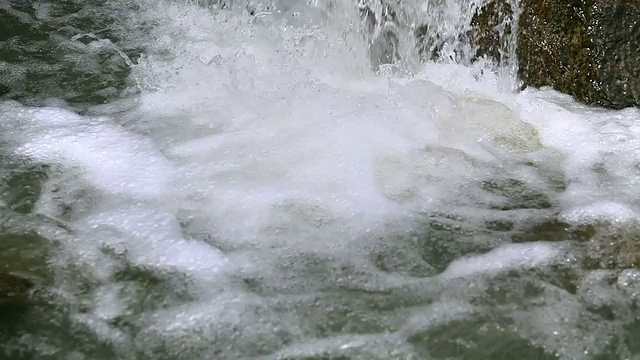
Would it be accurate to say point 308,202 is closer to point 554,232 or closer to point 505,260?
point 505,260

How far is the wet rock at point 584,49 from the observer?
3.88m

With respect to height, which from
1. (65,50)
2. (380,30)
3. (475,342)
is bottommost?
(475,342)

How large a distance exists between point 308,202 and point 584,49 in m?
1.83

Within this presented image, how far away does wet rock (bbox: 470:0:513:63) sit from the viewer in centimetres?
425

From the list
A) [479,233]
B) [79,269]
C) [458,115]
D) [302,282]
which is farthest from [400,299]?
[458,115]

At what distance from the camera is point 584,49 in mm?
4008

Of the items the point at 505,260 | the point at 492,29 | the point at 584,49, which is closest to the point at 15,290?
the point at 505,260

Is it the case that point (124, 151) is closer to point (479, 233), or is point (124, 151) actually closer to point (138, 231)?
point (138, 231)

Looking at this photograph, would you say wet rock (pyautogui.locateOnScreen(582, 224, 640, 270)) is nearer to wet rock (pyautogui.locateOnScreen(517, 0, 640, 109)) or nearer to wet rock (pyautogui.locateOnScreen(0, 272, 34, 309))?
wet rock (pyautogui.locateOnScreen(517, 0, 640, 109))

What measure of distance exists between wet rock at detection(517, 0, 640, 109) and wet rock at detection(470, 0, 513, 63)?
0.09m

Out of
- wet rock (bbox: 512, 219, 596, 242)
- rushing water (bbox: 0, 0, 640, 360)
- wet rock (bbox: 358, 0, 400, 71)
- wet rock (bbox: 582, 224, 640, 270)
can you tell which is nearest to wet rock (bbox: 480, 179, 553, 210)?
rushing water (bbox: 0, 0, 640, 360)

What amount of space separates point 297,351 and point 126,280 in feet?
2.51

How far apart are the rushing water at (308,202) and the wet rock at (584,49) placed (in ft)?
0.33

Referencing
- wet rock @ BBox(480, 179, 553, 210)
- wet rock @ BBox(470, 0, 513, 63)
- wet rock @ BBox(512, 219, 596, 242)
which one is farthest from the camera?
wet rock @ BBox(470, 0, 513, 63)
